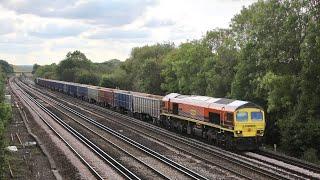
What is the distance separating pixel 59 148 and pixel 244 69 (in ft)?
50.9

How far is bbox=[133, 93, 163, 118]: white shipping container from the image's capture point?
→ 152 feet

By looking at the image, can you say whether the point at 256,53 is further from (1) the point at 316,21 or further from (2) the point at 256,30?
(1) the point at 316,21

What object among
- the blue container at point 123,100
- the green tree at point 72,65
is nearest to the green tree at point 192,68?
the blue container at point 123,100

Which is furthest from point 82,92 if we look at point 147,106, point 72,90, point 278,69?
point 278,69

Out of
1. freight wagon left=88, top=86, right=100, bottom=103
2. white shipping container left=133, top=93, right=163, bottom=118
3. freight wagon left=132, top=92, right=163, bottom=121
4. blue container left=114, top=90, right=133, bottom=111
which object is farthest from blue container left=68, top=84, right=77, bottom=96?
white shipping container left=133, top=93, right=163, bottom=118

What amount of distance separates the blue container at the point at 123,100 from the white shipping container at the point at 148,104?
2.07m

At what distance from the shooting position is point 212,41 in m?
55.9

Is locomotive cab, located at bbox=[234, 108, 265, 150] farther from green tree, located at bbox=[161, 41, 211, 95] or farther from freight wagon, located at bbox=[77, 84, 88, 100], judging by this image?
freight wagon, located at bbox=[77, 84, 88, 100]

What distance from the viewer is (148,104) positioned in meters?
49.3

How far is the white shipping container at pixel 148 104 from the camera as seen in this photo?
4622 cm

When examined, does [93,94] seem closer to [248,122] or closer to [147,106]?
[147,106]

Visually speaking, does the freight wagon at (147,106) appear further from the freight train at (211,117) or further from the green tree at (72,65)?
the green tree at (72,65)

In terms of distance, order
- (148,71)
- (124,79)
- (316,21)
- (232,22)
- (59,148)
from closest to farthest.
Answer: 1. (316,21)
2. (59,148)
3. (232,22)
4. (148,71)
5. (124,79)

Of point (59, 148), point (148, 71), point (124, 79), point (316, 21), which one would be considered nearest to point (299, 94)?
point (316, 21)
